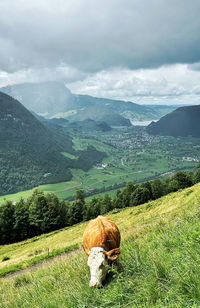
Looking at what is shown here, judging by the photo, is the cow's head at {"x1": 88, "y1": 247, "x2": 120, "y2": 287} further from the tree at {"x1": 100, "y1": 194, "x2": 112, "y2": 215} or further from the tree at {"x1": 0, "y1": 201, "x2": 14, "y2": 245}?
the tree at {"x1": 100, "y1": 194, "x2": 112, "y2": 215}

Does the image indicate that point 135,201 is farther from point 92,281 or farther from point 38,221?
point 92,281

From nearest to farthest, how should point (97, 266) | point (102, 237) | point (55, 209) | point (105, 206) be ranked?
1. point (97, 266)
2. point (102, 237)
3. point (55, 209)
4. point (105, 206)

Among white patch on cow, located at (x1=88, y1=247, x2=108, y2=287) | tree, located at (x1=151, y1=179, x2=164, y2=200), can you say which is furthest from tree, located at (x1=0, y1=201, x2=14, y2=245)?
Answer: white patch on cow, located at (x1=88, y1=247, x2=108, y2=287)

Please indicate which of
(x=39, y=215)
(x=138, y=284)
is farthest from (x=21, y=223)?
(x=138, y=284)

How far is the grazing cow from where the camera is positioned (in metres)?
4.96

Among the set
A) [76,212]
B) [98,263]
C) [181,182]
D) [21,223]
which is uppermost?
[98,263]

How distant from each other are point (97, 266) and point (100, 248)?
2.29 feet

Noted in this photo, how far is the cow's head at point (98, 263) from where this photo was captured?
478 cm

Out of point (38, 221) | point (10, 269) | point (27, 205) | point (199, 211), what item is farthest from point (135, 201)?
point (199, 211)

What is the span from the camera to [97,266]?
16.9 ft

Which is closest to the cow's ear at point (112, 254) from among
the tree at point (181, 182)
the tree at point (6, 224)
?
the tree at point (6, 224)

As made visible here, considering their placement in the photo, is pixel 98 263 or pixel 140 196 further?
pixel 140 196

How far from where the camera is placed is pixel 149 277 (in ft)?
13.2

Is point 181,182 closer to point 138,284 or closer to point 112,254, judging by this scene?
point 112,254
